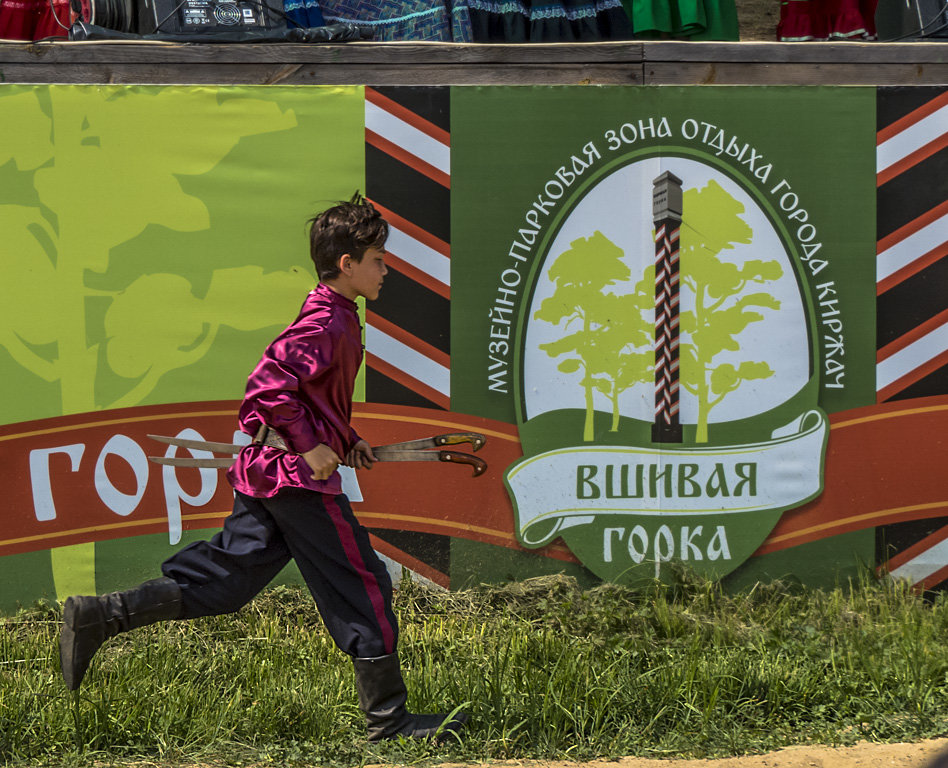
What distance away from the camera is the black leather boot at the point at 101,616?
3.37 meters

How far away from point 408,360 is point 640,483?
1.36 metres

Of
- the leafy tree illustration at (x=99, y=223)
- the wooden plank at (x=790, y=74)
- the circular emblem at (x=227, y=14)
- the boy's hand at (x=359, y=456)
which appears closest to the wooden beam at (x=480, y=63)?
the wooden plank at (x=790, y=74)

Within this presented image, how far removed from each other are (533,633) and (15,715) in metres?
2.19

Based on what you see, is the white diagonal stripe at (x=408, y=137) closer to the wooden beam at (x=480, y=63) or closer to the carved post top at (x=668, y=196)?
the wooden beam at (x=480, y=63)

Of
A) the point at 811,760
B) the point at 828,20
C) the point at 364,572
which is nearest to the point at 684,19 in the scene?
the point at 828,20

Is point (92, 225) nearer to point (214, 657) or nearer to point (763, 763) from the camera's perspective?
point (214, 657)

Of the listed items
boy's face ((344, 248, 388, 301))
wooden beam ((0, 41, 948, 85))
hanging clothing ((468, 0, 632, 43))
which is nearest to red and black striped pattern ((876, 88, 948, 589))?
wooden beam ((0, 41, 948, 85))

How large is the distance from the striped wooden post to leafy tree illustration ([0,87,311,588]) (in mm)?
2054

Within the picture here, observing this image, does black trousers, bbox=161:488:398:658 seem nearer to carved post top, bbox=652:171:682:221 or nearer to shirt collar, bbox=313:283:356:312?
shirt collar, bbox=313:283:356:312

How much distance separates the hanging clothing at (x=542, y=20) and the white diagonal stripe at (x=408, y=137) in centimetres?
97

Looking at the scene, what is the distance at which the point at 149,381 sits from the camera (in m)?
5.07

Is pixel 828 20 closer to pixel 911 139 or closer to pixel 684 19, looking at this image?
pixel 684 19

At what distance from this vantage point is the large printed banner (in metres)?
5.04

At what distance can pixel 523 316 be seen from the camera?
17.0ft
